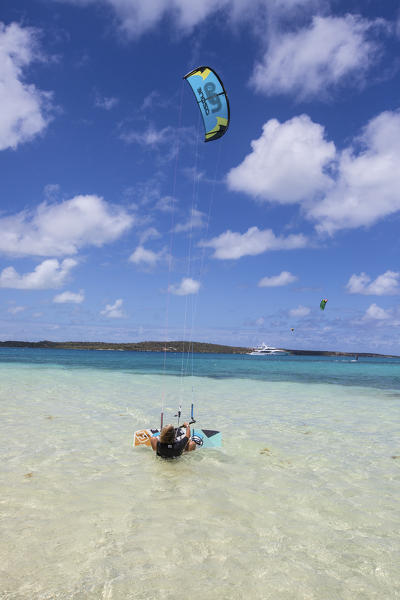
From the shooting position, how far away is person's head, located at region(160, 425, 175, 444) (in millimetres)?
9555

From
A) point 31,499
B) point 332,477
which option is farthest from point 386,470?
point 31,499

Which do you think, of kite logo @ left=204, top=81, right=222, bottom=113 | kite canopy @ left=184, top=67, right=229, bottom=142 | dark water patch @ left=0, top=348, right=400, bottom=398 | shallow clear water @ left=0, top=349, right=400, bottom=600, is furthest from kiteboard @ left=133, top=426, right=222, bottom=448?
dark water patch @ left=0, top=348, right=400, bottom=398

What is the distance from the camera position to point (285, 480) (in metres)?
8.76

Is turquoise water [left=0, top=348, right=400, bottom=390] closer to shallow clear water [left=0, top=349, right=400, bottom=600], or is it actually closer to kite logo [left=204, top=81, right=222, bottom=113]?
shallow clear water [left=0, top=349, right=400, bottom=600]

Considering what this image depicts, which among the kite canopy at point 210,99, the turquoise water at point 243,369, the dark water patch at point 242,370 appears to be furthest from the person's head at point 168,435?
the turquoise water at point 243,369

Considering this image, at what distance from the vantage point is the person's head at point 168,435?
955 centimetres

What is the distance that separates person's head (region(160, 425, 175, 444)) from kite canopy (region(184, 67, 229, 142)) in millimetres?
10182

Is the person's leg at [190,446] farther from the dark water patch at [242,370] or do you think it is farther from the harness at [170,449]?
the dark water patch at [242,370]

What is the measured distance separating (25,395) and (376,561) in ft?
64.7

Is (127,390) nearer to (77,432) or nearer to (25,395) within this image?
(25,395)

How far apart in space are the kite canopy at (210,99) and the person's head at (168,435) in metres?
10.2

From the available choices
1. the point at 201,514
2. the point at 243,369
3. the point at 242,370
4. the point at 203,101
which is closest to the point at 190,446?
the point at 201,514

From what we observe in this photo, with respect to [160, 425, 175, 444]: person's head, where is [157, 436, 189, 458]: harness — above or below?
below

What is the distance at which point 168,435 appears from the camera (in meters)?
9.56
